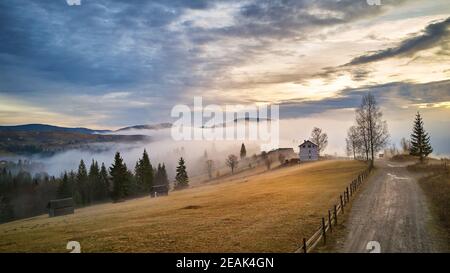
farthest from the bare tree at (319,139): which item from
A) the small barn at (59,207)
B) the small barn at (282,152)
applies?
the small barn at (59,207)

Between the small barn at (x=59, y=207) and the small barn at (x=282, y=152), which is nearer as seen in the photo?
the small barn at (x=59, y=207)

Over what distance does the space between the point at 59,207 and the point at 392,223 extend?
53.0m

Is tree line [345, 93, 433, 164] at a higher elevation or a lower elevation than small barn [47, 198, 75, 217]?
higher

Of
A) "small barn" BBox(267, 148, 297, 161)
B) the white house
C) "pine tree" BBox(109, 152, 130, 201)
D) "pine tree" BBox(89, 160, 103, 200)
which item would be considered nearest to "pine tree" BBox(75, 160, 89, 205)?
"pine tree" BBox(89, 160, 103, 200)

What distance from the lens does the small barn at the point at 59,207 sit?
55.8m

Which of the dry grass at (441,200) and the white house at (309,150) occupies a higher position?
the white house at (309,150)

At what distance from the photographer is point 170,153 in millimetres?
116188

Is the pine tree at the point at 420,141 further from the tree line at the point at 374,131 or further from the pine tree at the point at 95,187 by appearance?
the pine tree at the point at 95,187

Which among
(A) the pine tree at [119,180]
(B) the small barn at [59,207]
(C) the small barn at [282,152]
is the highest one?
(C) the small barn at [282,152]

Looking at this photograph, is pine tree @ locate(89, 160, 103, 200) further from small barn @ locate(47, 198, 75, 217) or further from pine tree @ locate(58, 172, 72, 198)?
small barn @ locate(47, 198, 75, 217)

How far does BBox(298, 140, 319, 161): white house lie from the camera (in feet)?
310

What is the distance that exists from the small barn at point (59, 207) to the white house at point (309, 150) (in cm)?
6088

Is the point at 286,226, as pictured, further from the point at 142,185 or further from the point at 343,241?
the point at 142,185

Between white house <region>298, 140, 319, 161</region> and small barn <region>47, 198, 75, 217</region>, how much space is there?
60875 millimetres
